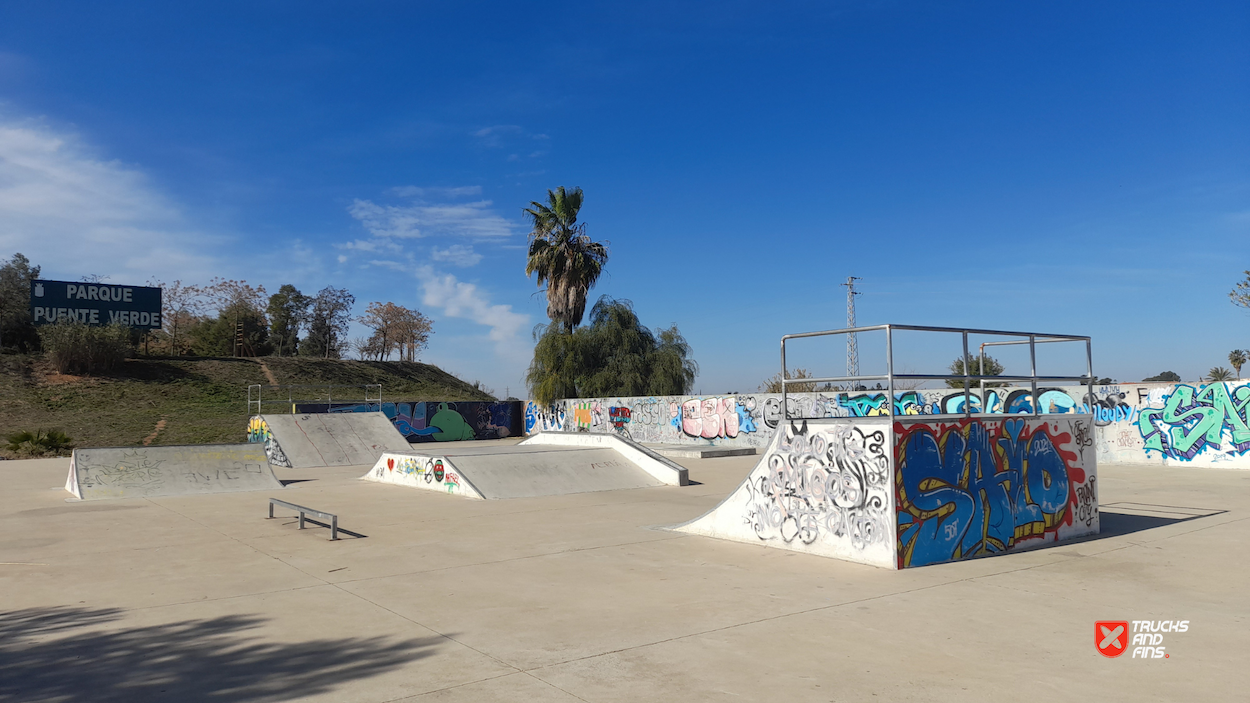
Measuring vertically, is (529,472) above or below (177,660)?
above

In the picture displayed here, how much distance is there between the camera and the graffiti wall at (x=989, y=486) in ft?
22.6

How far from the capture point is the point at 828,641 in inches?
185

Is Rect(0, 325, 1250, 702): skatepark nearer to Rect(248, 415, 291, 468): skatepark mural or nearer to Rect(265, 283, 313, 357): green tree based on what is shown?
Rect(248, 415, 291, 468): skatepark mural

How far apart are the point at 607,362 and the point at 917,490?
91.0 feet

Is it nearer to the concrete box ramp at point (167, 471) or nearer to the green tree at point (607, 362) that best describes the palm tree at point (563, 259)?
the green tree at point (607, 362)

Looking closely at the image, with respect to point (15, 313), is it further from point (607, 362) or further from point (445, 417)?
point (607, 362)

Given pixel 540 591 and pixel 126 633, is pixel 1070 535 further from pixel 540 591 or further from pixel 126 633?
pixel 126 633

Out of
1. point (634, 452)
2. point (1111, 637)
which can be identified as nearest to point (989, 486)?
point (1111, 637)

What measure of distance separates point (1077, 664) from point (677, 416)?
78.5 feet

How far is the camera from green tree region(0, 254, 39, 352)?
38.5 m

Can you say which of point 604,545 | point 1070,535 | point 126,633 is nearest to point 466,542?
point 604,545

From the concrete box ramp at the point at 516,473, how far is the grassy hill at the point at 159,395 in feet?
40.7

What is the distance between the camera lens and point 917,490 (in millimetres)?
6902

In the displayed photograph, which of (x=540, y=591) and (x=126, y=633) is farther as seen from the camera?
(x=540, y=591)
